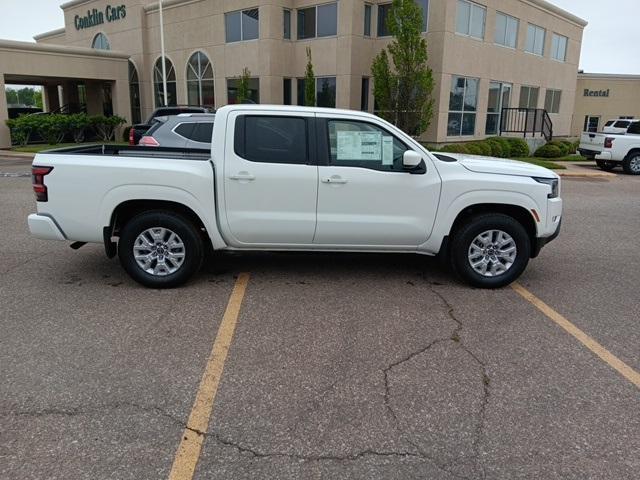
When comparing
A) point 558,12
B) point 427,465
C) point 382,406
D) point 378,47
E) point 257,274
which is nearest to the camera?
point 427,465

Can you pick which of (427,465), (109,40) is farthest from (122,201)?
(109,40)

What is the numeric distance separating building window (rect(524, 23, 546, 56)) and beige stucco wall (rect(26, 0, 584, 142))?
0.32 metres

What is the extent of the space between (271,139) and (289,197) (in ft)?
2.04

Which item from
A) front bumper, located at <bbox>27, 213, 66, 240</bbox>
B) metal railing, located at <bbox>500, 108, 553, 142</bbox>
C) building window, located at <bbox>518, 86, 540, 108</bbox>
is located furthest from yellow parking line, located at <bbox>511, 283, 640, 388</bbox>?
building window, located at <bbox>518, 86, 540, 108</bbox>

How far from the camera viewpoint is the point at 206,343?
4402 mm

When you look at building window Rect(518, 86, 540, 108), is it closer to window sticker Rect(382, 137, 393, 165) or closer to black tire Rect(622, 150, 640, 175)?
black tire Rect(622, 150, 640, 175)

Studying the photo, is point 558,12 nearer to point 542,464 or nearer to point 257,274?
point 257,274

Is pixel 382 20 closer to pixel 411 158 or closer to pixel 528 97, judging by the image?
pixel 528 97

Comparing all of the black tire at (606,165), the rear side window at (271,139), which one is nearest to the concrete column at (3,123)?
the rear side window at (271,139)

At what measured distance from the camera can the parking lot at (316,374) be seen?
118 inches

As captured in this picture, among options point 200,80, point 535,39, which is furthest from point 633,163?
point 200,80

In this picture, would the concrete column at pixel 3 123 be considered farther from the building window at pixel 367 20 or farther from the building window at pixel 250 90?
the building window at pixel 367 20

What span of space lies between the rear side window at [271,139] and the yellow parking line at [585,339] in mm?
2699

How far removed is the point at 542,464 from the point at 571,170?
18.0 meters
